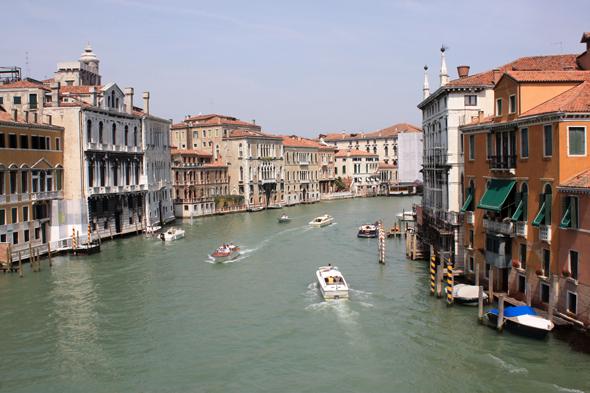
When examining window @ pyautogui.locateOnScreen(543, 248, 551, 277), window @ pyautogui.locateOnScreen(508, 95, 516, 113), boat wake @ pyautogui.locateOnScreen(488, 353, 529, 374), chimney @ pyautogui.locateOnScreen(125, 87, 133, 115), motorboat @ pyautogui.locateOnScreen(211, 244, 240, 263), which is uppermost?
chimney @ pyautogui.locateOnScreen(125, 87, 133, 115)

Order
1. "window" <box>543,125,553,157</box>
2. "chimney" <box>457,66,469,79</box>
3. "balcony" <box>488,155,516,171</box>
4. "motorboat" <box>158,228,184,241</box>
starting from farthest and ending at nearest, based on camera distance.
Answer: "motorboat" <box>158,228,184,241</box>, "chimney" <box>457,66,469,79</box>, "balcony" <box>488,155,516,171</box>, "window" <box>543,125,553,157</box>

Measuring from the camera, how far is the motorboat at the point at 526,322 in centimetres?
1440

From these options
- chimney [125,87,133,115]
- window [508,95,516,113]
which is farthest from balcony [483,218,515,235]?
chimney [125,87,133,115]

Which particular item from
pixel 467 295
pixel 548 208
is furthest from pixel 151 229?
pixel 548 208

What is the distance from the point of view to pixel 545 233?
15.2 metres

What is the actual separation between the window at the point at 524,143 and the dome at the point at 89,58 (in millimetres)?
40013

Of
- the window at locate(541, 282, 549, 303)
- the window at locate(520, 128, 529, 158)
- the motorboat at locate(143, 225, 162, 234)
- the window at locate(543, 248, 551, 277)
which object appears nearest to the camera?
the window at locate(543, 248, 551, 277)

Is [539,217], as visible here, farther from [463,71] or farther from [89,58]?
[89,58]

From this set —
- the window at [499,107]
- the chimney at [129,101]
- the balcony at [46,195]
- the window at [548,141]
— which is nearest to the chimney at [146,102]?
the chimney at [129,101]

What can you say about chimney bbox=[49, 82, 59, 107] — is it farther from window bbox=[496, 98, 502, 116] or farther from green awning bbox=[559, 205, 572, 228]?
green awning bbox=[559, 205, 572, 228]

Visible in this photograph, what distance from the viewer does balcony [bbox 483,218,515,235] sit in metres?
16.9

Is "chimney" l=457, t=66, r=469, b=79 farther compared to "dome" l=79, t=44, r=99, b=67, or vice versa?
"dome" l=79, t=44, r=99, b=67

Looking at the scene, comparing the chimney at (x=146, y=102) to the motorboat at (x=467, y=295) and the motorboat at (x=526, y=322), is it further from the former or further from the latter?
the motorboat at (x=526, y=322)

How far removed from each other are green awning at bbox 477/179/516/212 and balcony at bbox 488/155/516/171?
16.4 inches
